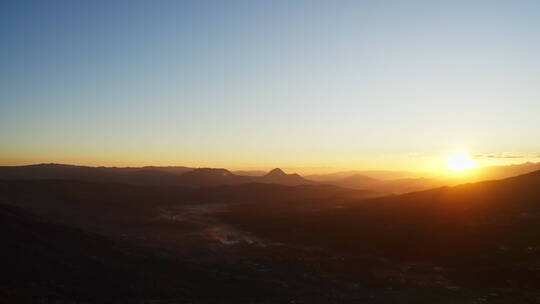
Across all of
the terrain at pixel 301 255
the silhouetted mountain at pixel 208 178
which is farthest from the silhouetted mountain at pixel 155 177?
the terrain at pixel 301 255

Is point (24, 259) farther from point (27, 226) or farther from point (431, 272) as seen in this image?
point (431, 272)

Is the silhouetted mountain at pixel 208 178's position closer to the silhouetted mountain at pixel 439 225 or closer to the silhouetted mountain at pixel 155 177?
the silhouetted mountain at pixel 155 177

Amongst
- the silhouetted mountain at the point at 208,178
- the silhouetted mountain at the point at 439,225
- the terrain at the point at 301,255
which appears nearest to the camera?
the terrain at the point at 301,255

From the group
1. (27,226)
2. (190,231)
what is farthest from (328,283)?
(190,231)

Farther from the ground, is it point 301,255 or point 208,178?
point 208,178

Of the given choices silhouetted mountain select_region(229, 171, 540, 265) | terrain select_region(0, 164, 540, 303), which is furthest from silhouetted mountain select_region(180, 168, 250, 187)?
silhouetted mountain select_region(229, 171, 540, 265)

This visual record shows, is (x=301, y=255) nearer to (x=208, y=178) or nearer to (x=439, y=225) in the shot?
(x=439, y=225)

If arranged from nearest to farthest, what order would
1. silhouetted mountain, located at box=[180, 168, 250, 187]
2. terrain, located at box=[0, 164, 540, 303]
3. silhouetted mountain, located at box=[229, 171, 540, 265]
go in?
terrain, located at box=[0, 164, 540, 303] < silhouetted mountain, located at box=[229, 171, 540, 265] < silhouetted mountain, located at box=[180, 168, 250, 187]

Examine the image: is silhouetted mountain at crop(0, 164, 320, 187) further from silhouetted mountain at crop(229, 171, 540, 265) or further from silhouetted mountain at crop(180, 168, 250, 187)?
silhouetted mountain at crop(229, 171, 540, 265)

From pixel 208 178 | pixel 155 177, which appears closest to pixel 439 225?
pixel 208 178

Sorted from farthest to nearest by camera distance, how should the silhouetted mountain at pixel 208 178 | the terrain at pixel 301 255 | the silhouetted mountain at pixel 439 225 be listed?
the silhouetted mountain at pixel 208 178
the silhouetted mountain at pixel 439 225
the terrain at pixel 301 255

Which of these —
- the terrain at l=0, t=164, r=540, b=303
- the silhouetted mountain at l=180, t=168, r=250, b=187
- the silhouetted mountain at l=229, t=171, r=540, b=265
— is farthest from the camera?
the silhouetted mountain at l=180, t=168, r=250, b=187

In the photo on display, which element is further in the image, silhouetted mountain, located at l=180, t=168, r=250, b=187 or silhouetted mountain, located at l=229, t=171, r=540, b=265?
silhouetted mountain, located at l=180, t=168, r=250, b=187
